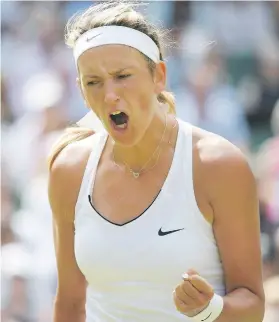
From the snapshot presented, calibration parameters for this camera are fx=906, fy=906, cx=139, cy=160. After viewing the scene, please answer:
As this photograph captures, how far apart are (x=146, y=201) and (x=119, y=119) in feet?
0.82

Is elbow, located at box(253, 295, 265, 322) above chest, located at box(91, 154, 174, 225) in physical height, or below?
below

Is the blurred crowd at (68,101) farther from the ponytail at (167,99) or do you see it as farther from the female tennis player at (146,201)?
the female tennis player at (146,201)

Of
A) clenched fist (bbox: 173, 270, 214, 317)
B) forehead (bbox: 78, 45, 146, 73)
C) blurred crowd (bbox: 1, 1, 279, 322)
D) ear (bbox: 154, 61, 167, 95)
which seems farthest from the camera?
blurred crowd (bbox: 1, 1, 279, 322)

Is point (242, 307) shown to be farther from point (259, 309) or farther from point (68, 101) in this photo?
point (68, 101)

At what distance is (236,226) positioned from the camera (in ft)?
8.23

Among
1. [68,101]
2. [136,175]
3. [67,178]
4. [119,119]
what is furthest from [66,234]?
[68,101]

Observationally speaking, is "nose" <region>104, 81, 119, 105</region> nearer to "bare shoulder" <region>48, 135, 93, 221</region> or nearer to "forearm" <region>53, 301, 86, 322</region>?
"bare shoulder" <region>48, 135, 93, 221</region>

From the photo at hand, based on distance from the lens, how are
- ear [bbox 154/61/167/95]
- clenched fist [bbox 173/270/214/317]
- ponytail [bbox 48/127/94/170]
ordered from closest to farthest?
clenched fist [bbox 173/270/214/317] → ear [bbox 154/61/167/95] → ponytail [bbox 48/127/94/170]

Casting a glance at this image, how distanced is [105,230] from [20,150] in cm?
387

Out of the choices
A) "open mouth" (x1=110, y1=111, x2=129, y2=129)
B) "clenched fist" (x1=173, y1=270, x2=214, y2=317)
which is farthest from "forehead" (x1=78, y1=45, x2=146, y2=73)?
"clenched fist" (x1=173, y1=270, x2=214, y2=317)

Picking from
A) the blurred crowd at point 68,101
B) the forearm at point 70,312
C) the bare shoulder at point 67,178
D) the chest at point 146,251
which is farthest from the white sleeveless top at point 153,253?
the blurred crowd at point 68,101

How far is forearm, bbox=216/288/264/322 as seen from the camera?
246cm

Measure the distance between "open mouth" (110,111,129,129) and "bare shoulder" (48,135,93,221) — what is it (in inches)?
9.8

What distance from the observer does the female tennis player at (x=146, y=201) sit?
2.51m
